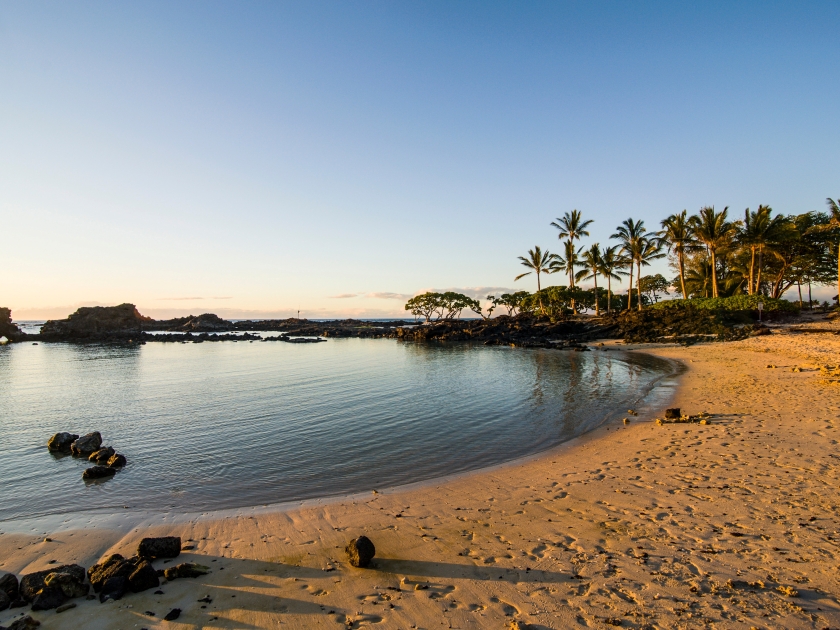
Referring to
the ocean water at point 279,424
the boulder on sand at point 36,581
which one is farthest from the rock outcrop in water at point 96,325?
the boulder on sand at point 36,581

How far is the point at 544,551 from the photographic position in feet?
22.6

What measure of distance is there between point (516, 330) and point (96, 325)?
82.1 m

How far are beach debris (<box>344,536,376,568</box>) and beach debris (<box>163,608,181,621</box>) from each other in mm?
2392

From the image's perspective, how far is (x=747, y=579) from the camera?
5.67 m

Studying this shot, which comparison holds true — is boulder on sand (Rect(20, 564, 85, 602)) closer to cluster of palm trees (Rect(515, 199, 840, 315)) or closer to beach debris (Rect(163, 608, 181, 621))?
beach debris (Rect(163, 608, 181, 621))

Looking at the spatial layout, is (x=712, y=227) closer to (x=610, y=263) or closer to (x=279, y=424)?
(x=610, y=263)

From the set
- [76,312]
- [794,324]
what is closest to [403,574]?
[794,324]

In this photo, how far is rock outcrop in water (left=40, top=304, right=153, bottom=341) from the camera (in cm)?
7831

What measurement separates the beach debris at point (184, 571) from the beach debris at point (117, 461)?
25.3ft

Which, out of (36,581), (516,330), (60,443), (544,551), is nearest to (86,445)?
(60,443)

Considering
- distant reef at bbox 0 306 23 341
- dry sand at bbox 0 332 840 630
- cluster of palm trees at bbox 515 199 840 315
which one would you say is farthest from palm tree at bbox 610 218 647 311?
distant reef at bbox 0 306 23 341

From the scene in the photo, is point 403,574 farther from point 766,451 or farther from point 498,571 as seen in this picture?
point 766,451

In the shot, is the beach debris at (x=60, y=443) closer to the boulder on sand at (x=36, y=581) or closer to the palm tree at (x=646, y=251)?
the boulder on sand at (x=36, y=581)

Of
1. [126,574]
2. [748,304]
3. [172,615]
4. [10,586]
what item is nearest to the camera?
[172,615]
